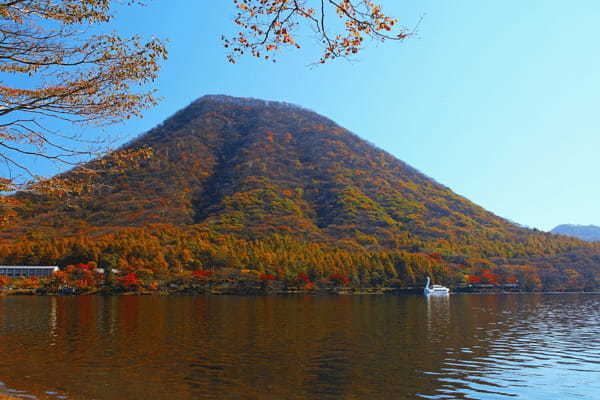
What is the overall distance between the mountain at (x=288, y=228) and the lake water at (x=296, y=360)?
2604 inches

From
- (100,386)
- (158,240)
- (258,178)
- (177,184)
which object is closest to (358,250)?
(158,240)

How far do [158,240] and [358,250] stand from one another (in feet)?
163

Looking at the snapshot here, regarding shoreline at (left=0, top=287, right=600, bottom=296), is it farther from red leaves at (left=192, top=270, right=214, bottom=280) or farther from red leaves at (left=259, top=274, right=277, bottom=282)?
red leaves at (left=192, top=270, right=214, bottom=280)

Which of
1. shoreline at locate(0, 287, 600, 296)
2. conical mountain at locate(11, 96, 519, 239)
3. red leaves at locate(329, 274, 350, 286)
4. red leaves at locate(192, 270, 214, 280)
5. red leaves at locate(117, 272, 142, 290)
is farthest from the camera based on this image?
conical mountain at locate(11, 96, 519, 239)

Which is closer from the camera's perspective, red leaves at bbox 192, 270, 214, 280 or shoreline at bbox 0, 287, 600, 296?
shoreline at bbox 0, 287, 600, 296

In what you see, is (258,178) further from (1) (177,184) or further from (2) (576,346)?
(2) (576,346)

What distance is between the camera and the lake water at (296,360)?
17594 mm

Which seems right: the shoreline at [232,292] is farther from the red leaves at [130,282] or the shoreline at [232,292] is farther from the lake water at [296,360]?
the lake water at [296,360]

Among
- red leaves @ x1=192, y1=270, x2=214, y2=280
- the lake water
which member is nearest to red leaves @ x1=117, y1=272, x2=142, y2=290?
red leaves @ x1=192, y1=270, x2=214, y2=280

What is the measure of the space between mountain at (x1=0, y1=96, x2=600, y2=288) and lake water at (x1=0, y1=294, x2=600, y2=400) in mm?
66141

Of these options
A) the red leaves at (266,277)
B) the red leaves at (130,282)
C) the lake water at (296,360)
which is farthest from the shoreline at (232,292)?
the lake water at (296,360)

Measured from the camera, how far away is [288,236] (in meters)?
132

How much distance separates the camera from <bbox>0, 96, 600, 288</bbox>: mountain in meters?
110

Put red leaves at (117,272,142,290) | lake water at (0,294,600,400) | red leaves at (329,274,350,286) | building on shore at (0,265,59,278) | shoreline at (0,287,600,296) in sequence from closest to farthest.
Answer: lake water at (0,294,600,400), shoreline at (0,287,600,296), red leaves at (117,272,142,290), building on shore at (0,265,59,278), red leaves at (329,274,350,286)
